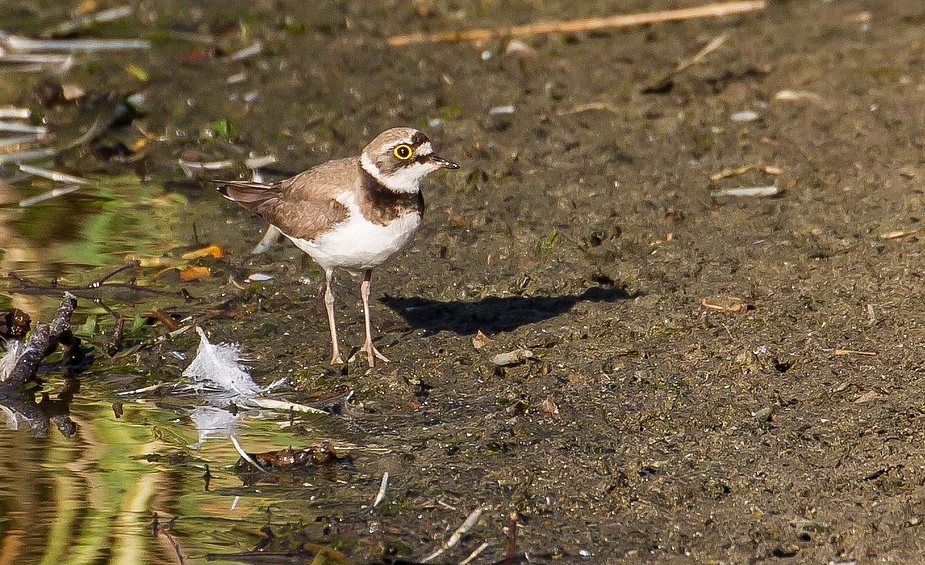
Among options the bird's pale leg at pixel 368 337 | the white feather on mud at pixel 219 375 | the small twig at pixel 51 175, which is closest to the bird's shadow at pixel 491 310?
the bird's pale leg at pixel 368 337

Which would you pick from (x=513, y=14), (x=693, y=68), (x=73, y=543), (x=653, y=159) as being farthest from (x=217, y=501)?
(x=513, y=14)

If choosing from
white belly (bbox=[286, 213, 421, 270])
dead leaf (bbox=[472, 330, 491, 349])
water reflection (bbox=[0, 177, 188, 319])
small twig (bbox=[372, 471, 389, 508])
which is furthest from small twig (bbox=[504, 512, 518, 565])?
water reflection (bbox=[0, 177, 188, 319])

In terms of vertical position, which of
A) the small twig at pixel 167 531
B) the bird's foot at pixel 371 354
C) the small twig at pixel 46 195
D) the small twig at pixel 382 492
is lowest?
the bird's foot at pixel 371 354

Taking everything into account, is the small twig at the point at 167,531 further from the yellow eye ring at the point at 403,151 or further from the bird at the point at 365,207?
the yellow eye ring at the point at 403,151

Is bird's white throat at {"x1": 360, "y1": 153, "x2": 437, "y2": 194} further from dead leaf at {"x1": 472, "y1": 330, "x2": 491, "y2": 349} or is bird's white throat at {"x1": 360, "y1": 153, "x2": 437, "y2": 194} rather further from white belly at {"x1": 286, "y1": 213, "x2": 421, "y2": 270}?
dead leaf at {"x1": 472, "y1": 330, "x2": 491, "y2": 349}

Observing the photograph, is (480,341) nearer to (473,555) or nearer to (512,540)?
(512,540)

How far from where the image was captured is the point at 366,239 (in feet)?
22.1

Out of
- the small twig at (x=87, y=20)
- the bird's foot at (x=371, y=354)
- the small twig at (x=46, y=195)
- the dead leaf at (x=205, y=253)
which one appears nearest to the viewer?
the bird's foot at (x=371, y=354)

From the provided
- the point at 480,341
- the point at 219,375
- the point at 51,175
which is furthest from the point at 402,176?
the point at 51,175

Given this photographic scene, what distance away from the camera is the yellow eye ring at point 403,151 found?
684 cm

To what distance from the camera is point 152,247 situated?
852cm

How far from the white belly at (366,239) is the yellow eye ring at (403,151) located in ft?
1.15

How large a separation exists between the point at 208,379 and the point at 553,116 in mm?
4468

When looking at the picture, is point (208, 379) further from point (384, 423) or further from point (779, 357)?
point (779, 357)
